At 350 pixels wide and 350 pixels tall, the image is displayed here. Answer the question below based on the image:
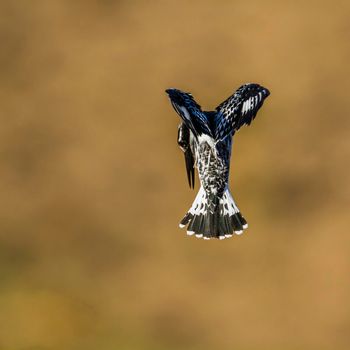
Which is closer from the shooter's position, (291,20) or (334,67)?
(334,67)

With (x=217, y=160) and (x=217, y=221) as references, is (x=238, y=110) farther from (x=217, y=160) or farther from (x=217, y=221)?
(x=217, y=221)

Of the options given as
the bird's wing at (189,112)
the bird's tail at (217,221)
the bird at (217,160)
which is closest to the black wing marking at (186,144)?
the bird at (217,160)

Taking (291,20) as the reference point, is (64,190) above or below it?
below

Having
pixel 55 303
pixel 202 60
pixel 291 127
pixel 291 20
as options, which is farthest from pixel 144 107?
pixel 55 303

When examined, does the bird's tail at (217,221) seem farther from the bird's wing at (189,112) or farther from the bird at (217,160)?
the bird's wing at (189,112)

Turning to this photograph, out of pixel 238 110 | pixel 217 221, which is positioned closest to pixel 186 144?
pixel 238 110

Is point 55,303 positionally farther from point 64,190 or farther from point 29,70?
point 29,70

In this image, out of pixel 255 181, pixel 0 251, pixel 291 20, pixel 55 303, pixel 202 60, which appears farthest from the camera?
pixel 291 20

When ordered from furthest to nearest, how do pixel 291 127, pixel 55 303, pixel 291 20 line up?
pixel 291 20 < pixel 291 127 < pixel 55 303
